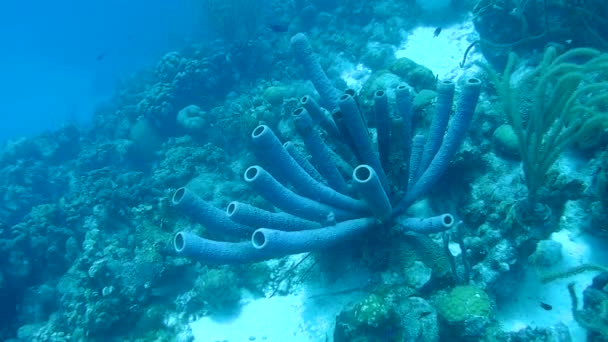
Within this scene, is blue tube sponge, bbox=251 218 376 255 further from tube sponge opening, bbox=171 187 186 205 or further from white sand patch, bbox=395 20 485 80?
white sand patch, bbox=395 20 485 80

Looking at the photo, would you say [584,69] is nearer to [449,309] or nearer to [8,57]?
[449,309]

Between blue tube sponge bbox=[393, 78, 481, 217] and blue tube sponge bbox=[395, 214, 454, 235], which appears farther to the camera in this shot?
blue tube sponge bbox=[393, 78, 481, 217]

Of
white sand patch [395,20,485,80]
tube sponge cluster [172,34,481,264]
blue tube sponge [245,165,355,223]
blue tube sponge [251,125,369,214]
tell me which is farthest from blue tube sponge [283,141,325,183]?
white sand patch [395,20,485,80]

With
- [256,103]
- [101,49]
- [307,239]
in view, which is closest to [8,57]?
[101,49]

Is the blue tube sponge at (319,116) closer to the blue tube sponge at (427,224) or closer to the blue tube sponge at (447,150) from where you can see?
the blue tube sponge at (447,150)

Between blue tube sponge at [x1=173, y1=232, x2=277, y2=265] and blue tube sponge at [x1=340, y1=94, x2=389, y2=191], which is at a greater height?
blue tube sponge at [x1=340, y1=94, x2=389, y2=191]

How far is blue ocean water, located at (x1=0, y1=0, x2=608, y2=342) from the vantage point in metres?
3.35

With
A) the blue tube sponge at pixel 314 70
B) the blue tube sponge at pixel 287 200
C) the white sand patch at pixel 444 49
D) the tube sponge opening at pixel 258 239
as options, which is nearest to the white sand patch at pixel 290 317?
the blue tube sponge at pixel 287 200

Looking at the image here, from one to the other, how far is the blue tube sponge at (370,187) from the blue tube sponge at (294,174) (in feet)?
1.08

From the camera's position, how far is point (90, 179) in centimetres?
920

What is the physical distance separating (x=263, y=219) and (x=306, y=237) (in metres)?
0.43

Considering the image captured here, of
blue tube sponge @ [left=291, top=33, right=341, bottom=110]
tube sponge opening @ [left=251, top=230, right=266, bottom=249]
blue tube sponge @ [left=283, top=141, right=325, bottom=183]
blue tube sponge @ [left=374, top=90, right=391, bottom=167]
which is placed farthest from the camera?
blue tube sponge @ [left=291, top=33, right=341, bottom=110]

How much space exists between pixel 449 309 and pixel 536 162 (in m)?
1.59

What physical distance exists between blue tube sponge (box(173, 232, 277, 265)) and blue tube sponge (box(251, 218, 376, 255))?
0.85 ft
